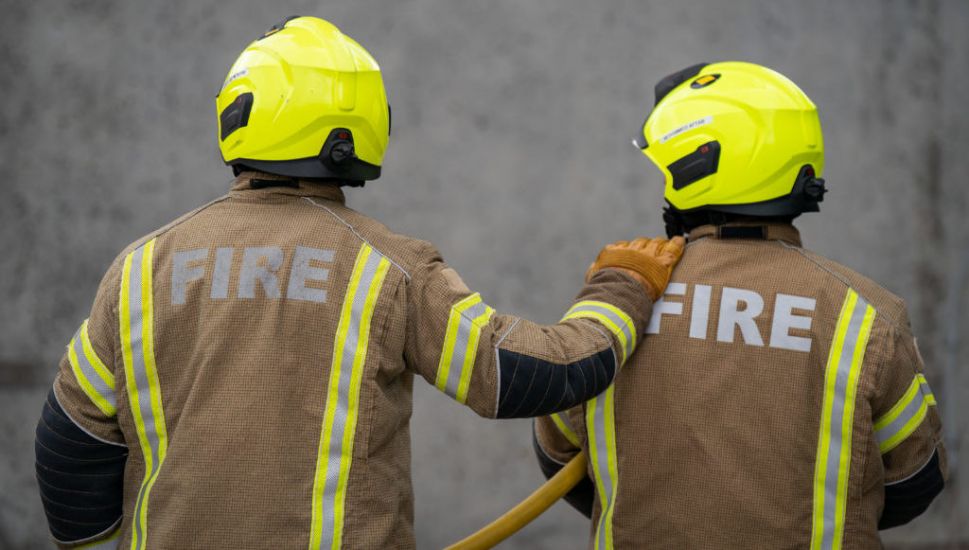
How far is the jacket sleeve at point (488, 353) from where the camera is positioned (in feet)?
6.91

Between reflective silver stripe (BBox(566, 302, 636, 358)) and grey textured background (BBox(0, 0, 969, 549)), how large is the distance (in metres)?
2.23

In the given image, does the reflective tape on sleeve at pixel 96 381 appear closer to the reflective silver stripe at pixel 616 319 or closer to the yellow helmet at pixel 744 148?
the reflective silver stripe at pixel 616 319

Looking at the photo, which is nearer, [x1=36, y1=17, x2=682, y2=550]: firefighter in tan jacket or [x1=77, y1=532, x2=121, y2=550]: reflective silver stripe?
[x1=36, y1=17, x2=682, y2=550]: firefighter in tan jacket

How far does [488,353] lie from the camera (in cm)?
211

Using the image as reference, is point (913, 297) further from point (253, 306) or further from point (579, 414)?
point (253, 306)

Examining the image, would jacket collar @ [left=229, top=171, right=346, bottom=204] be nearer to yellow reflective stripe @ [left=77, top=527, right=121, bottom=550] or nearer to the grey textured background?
yellow reflective stripe @ [left=77, top=527, right=121, bottom=550]

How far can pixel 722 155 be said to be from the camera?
2.42 meters

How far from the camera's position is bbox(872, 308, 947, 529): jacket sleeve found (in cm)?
231

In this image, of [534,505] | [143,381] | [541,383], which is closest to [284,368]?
[143,381]

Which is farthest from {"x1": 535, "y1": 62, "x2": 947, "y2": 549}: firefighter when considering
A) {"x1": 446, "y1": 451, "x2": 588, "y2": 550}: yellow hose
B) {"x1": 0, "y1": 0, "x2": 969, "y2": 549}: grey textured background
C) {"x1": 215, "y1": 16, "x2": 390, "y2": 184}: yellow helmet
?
{"x1": 0, "y1": 0, "x2": 969, "y2": 549}: grey textured background

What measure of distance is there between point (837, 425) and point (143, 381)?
60.1 inches

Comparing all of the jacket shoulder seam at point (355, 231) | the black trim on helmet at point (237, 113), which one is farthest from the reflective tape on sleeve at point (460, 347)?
the black trim on helmet at point (237, 113)

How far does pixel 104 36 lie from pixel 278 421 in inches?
111

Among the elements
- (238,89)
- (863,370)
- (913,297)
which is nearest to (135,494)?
(238,89)
